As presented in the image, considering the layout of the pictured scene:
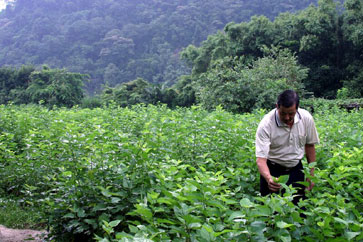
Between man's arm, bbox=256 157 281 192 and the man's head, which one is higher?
the man's head

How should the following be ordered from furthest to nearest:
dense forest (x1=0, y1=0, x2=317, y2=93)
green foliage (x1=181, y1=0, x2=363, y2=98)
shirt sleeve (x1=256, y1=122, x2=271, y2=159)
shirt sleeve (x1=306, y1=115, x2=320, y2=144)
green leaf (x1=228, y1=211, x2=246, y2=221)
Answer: dense forest (x1=0, y1=0, x2=317, y2=93) < green foliage (x1=181, y1=0, x2=363, y2=98) < shirt sleeve (x1=306, y1=115, x2=320, y2=144) < shirt sleeve (x1=256, y1=122, x2=271, y2=159) < green leaf (x1=228, y1=211, x2=246, y2=221)

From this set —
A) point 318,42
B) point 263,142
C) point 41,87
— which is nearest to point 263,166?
point 263,142

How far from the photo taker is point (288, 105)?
3.17 meters

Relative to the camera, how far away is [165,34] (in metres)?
65.9

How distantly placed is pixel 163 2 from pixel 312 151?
7540 centimetres

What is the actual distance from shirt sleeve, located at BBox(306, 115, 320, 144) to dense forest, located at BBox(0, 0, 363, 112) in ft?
38.5

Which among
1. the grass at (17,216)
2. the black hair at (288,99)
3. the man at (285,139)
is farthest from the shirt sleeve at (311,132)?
the grass at (17,216)

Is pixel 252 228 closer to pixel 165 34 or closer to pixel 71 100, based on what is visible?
pixel 71 100

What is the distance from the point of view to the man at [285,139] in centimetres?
324

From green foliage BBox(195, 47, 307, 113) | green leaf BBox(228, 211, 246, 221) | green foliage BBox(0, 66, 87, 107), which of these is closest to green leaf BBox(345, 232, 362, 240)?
green leaf BBox(228, 211, 246, 221)

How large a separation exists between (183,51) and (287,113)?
111 feet

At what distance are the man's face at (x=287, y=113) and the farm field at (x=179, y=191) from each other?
46 cm

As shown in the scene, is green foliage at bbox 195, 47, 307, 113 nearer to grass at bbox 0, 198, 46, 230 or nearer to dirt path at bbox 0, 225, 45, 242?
grass at bbox 0, 198, 46, 230

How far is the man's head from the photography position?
3172mm
